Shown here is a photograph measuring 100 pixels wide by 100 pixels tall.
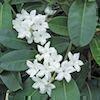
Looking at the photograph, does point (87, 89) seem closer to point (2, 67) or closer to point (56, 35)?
point (56, 35)

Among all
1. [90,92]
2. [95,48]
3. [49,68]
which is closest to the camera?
[49,68]

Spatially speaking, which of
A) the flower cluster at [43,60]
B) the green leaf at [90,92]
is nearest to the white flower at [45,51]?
the flower cluster at [43,60]

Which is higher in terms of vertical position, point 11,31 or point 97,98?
point 11,31

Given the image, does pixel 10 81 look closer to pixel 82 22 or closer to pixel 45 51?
pixel 45 51

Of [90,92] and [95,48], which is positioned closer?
[95,48]

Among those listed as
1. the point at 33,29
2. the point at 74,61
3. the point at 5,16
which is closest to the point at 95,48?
the point at 74,61

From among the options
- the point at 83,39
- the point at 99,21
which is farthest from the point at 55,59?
the point at 99,21

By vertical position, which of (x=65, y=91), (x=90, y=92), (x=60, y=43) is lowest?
(x=90, y=92)
